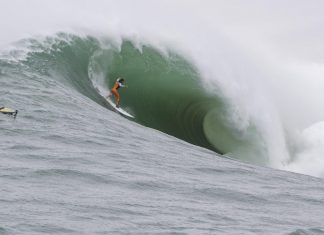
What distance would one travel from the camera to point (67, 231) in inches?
368

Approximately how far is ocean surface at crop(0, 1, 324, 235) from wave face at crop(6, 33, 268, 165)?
0.14ft

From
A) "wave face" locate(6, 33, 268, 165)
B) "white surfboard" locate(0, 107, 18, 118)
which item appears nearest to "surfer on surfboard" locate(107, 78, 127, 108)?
"wave face" locate(6, 33, 268, 165)

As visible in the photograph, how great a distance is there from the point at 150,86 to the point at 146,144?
25.6ft

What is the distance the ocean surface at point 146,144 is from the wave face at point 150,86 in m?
0.04

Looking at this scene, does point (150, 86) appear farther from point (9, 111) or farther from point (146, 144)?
point (9, 111)

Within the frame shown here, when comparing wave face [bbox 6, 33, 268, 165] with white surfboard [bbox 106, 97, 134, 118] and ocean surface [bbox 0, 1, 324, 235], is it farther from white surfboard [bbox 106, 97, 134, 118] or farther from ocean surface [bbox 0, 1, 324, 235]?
white surfboard [bbox 106, 97, 134, 118]

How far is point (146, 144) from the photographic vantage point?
54.5 feet

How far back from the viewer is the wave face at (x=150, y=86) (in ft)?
73.1

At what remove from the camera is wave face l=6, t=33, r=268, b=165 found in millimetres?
22281

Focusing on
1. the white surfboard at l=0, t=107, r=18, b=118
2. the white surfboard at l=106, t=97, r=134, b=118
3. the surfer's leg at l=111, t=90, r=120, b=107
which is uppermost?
the surfer's leg at l=111, t=90, r=120, b=107

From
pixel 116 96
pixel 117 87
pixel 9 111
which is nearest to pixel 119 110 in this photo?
pixel 116 96

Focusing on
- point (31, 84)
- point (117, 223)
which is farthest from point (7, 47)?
point (117, 223)

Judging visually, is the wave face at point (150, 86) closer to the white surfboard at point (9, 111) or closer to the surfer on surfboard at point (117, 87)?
the surfer on surfboard at point (117, 87)

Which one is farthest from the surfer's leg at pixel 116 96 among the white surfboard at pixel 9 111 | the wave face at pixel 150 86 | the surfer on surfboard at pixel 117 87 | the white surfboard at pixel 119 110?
the white surfboard at pixel 9 111
